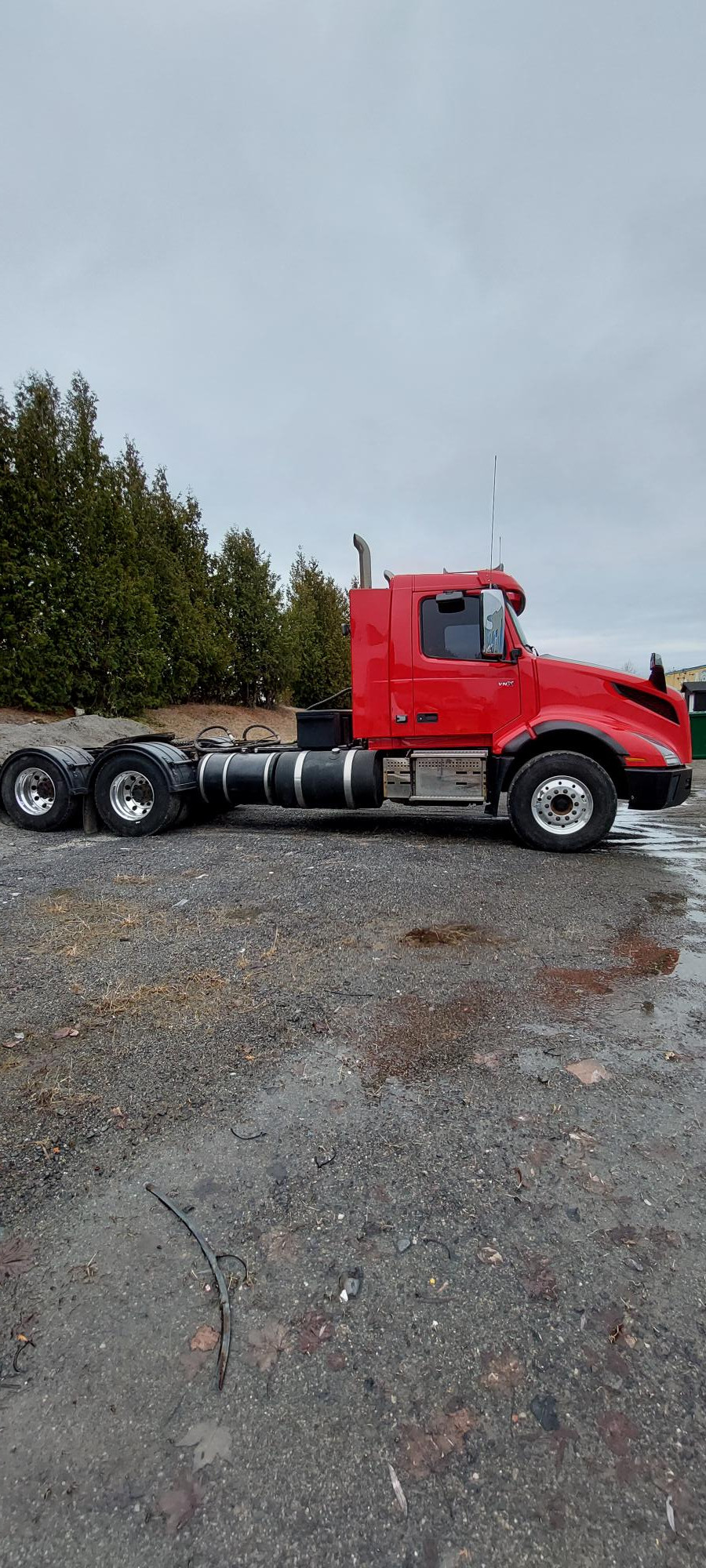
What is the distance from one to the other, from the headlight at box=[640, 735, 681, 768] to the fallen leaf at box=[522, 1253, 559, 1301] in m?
5.57

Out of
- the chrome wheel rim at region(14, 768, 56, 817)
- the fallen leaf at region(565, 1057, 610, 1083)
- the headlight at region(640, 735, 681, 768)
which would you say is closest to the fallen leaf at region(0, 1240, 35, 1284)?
the fallen leaf at region(565, 1057, 610, 1083)

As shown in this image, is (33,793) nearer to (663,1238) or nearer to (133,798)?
(133,798)

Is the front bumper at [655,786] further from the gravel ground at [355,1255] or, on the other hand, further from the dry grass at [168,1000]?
the dry grass at [168,1000]

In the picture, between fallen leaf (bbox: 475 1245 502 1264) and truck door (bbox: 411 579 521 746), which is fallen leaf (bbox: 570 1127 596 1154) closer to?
fallen leaf (bbox: 475 1245 502 1264)

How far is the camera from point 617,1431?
4.38ft

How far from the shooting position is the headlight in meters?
6.45

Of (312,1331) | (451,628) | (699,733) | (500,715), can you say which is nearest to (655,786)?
(500,715)

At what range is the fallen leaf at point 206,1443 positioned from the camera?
1290mm

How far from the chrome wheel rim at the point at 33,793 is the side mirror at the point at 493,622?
5451 millimetres

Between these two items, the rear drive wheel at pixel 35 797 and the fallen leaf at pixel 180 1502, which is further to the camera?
the rear drive wheel at pixel 35 797

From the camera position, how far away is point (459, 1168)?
2080mm

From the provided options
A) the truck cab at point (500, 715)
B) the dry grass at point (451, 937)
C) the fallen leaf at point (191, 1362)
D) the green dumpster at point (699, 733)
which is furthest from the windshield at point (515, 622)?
the green dumpster at point (699, 733)

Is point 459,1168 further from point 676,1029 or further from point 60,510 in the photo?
point 60,510

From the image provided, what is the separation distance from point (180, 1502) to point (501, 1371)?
0.70m
